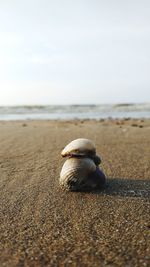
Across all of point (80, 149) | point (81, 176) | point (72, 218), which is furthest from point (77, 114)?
point (72, 218)

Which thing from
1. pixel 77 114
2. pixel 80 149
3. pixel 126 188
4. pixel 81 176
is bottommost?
pixel 77 114

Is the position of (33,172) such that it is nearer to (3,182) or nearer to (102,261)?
(3,182)

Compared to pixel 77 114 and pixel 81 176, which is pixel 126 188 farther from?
pixel 77 114

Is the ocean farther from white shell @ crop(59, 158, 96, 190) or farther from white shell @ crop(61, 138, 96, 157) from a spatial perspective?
white shell @ crop(59, 158, 96, 190)

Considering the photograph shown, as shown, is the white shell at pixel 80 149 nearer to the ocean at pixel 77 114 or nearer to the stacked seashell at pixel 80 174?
the stacked seashell at pixel 80 174

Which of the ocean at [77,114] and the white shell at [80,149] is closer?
the white shell at [80,149]

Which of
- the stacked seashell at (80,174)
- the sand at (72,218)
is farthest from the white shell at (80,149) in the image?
the sand at (72,218)
